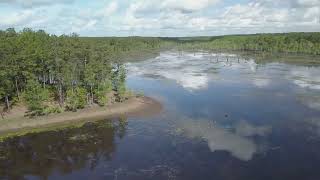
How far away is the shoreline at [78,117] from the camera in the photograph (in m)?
54.6

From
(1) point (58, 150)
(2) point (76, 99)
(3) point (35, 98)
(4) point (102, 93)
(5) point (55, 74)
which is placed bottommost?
(1) point (58, 150)

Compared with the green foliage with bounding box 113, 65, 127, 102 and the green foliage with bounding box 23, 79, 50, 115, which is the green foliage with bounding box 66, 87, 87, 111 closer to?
the green foliage with bounding box 23, 79, 50, 115

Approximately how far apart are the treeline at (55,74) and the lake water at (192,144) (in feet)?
27.6

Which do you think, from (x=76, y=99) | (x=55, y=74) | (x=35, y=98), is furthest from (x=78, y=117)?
(x=55, y=74)

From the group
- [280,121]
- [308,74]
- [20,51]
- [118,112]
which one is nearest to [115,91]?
[118,112]

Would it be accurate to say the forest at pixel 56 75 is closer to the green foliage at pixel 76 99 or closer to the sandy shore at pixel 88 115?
the green foliage at pixel 76 99

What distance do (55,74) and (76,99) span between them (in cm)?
672

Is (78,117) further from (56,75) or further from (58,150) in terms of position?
(58,150)

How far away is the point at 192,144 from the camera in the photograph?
46.8 metres

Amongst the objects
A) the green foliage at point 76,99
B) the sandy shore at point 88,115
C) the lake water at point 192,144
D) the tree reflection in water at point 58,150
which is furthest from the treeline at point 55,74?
the tree reflection in water at point 58,150

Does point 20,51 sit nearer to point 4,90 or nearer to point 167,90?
point 4,90

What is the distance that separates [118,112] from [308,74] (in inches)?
2590

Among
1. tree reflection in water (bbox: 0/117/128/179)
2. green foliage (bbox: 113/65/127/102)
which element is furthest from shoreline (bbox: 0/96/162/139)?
tree reflection in water (bbox: 0/117/128/179)

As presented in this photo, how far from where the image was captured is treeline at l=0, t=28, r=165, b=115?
193 feet
